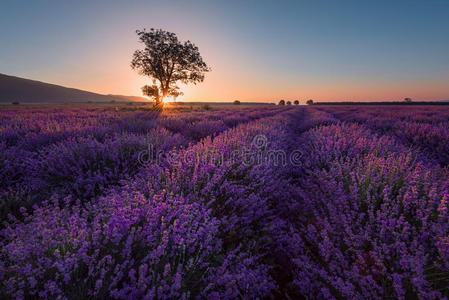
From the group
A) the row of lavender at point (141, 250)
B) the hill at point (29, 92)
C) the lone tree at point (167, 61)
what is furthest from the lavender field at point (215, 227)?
the hill at point (29, 92)

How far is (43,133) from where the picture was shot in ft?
14.1

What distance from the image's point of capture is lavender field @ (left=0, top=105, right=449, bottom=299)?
42.4 inches

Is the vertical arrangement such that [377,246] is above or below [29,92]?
below

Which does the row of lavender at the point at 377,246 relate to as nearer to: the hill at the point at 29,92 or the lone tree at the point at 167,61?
the lone tree at the point at 167,61

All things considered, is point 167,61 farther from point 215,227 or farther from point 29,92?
point 29,92

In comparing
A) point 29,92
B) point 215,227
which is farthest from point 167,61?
point 29,92

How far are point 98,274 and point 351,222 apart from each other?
1806 mm

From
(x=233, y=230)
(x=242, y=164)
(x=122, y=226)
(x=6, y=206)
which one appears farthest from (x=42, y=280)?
(x=242, y=164)

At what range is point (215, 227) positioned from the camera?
138 centimetres

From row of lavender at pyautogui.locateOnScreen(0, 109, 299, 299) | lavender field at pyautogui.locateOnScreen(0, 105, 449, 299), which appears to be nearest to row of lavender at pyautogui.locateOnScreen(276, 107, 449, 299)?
lavender field at pyautogui.locateOnScreen(0, 105, 449, 299)

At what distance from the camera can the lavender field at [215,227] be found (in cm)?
108

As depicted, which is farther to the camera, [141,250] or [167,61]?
[167,61]

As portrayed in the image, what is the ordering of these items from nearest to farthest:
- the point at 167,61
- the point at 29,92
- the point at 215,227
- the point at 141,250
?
1. the point at 141,250
2. the point at 215,227
3. the point at 167,61
4. the point at 29,92

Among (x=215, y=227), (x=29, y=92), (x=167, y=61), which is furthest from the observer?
(x=29, y=92)
